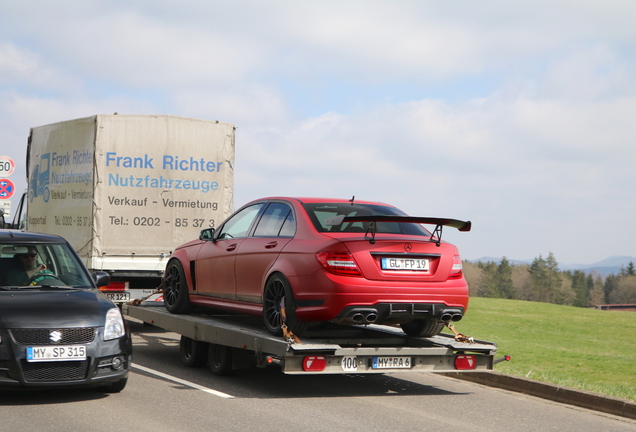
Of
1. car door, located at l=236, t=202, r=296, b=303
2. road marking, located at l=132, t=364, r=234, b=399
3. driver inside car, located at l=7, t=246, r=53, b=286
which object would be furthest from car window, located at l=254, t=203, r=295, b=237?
driver inside car, located at l=7, t=246, r=53, b=286

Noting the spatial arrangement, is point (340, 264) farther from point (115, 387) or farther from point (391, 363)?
point (115, 387)

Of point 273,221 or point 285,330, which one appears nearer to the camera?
point 285,330

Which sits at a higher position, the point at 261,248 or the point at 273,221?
the point at 273,221

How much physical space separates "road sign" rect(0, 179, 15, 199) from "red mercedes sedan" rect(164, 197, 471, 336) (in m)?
15.5

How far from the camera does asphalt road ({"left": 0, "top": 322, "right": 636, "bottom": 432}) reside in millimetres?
6645

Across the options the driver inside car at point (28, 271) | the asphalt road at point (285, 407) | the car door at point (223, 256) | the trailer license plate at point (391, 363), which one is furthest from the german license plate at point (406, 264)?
the driver inside car at point (28, 271)

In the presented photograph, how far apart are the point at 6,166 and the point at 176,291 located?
14108 mm

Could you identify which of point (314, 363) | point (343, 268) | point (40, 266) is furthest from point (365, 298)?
point (40, 266)

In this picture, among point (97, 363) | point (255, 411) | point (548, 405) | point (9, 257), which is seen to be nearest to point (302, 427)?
point (255, 411)

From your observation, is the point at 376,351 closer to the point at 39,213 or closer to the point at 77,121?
the point at 77,121

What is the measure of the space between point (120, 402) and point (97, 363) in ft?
1.68

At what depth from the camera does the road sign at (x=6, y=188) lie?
74.7 ft

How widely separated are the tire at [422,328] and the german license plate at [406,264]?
122 cm

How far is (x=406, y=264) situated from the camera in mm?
7949
